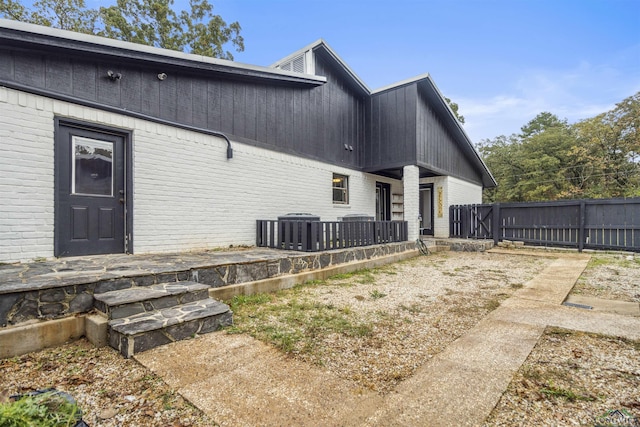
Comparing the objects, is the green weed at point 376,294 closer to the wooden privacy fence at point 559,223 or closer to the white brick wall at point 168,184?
the white brick wall at point 168,184

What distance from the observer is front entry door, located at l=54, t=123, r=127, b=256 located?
13.3ft

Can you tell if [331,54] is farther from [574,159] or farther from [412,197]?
[574,159]

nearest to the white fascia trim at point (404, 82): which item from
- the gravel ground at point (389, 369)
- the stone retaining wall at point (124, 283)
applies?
the stone retaining wall at point (124, 283)

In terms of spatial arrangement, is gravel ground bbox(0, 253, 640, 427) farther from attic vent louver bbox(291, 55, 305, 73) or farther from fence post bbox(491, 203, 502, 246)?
fence post bbox(491, 203, 502, 246)

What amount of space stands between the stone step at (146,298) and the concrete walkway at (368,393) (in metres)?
0.50

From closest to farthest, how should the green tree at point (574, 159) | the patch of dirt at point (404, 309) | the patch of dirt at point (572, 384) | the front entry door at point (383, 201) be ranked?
the patch of dirt at point (572, 384) < the patch of dirt at point (404, 309) < the front entry door at point (383, 201) < the green tree at point (574, 159)

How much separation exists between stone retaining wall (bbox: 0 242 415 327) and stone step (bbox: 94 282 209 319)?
9 centimetres

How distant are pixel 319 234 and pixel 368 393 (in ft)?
12.5

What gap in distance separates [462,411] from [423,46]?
1696cm

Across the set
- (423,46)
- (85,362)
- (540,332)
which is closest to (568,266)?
(540,332)

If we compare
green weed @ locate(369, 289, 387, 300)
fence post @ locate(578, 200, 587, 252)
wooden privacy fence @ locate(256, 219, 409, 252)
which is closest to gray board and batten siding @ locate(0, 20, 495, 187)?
wooden privacy fence @ locate(256, 219, 409, 252)

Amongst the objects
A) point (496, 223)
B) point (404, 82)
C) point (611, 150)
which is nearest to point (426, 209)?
point (496, 223)

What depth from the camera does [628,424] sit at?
4.64 ft

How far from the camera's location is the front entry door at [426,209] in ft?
39.6
